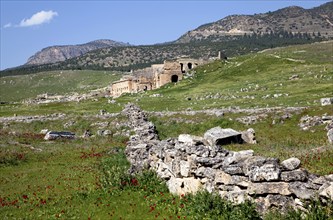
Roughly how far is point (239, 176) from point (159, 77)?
321ft

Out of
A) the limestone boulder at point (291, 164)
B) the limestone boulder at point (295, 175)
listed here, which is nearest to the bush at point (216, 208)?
the limestone boulder at point (295, 175)

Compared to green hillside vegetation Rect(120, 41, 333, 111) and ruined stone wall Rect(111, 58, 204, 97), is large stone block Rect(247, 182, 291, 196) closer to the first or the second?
green hillside vegetation Rect(120, 41, 333, 111)

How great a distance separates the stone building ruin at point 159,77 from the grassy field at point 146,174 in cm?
2469

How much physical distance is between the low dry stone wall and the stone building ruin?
88598mm

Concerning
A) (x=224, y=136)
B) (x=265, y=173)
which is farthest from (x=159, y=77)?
(x=265, y=173)

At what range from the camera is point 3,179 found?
2984 centimetres

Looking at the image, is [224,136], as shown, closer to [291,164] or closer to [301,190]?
[291,164]

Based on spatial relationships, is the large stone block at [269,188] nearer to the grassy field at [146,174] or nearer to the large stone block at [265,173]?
the large stone block at [265,173]

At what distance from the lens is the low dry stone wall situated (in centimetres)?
1448

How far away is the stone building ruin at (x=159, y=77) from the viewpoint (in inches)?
4434

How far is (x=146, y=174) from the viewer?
23.6 metres

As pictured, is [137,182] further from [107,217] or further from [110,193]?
[107,217]

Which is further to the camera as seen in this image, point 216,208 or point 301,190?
point 216,208

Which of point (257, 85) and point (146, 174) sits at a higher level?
point (146, 174)
